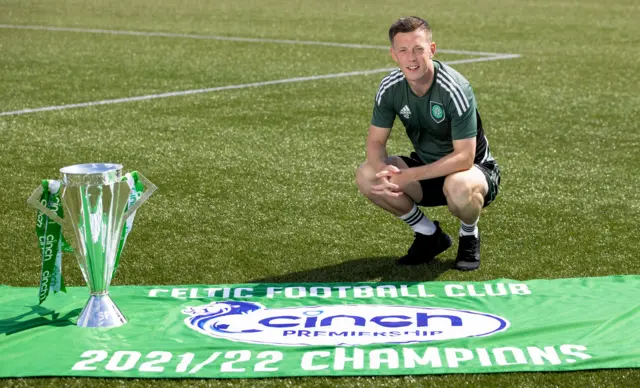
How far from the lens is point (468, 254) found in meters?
5.22

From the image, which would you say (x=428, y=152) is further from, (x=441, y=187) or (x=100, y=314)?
(x=100, y=314)

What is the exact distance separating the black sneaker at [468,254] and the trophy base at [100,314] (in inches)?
69.5

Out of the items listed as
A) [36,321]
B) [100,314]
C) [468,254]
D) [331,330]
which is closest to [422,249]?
[468,254]

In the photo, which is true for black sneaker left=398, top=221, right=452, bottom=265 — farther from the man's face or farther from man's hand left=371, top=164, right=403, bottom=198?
the man's face

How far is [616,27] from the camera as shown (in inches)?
639

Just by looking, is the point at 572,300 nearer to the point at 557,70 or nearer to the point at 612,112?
the point at 612,112

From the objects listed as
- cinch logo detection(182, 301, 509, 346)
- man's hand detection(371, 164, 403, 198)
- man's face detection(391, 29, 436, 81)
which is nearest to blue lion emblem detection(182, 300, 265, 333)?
cinch logo detection(182, 301, 509, 346)

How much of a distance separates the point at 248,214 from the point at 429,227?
53.9 inches

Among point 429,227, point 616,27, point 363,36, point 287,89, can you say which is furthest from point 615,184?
point 616,27

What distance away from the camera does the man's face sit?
191 inches

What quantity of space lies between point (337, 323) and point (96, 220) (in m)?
1.09

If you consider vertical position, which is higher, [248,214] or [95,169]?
[95,169]

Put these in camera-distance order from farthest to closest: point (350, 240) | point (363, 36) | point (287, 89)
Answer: point (363, 36) → point (287, 89) → point (350, 240)

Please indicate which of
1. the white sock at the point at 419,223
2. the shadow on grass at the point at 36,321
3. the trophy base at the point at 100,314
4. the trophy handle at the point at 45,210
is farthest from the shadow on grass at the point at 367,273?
the trophy handle at the point at 45,210
